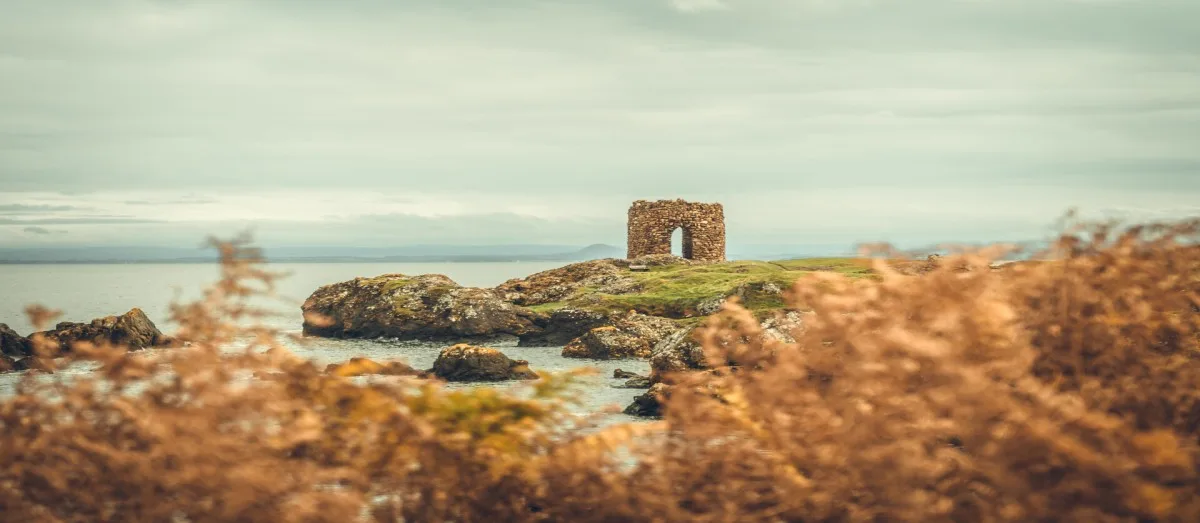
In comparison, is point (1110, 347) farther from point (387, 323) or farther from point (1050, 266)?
point (387, 323)

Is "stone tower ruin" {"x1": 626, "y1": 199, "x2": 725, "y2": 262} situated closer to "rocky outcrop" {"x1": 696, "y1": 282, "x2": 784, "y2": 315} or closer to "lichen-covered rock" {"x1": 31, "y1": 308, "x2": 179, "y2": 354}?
"rocky outcrop" {"x1": 696, "y1": 282, "x2": 784, "y2": 315}

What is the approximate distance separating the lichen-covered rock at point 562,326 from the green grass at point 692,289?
79 cm

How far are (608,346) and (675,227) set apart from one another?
2565 cm

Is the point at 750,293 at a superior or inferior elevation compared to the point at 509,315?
Result: superior

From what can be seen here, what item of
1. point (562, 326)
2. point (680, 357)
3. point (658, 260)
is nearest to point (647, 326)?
point (562, 326)

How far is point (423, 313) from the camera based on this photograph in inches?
1486

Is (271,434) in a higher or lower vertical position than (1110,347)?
lower

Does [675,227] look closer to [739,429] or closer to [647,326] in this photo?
[647,326]

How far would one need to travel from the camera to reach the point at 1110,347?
4625 millimetres

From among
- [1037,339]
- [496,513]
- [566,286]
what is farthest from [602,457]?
[566,286]

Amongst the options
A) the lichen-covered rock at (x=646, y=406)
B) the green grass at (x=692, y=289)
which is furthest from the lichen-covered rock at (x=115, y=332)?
the lichen-covered rock at (x=646, y=406)

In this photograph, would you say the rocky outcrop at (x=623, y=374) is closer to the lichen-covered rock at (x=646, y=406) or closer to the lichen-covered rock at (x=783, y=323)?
the lichen-covered rock at (x=783, y=323)

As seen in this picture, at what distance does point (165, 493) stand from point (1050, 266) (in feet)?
15.3

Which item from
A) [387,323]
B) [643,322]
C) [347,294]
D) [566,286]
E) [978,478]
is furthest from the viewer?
[566,286]
